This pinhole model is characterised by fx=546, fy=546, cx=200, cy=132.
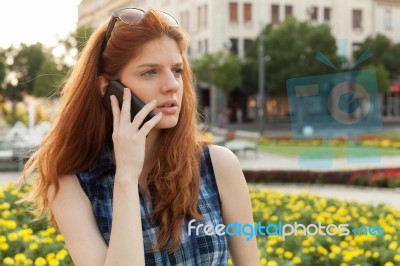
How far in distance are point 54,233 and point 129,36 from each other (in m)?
2.83

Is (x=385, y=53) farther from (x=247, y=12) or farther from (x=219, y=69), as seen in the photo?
(x=219, y=69)

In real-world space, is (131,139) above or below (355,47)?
→ below

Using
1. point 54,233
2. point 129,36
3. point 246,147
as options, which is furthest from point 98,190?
point 246,147

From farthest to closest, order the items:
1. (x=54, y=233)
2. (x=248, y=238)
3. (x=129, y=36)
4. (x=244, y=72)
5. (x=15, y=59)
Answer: (x=15, y=59), (x=244, y=72), (x=54, y=233), (x=248, y=238), (x=129, y=36)

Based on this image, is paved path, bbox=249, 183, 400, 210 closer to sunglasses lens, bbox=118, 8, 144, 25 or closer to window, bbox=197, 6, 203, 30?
sunglasses lens, bbox=118, 8, 144, 25

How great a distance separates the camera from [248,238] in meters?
1.75

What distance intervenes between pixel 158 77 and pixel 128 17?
21 centimetres

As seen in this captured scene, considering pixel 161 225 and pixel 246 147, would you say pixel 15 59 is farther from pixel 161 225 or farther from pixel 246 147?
pixel 161 225

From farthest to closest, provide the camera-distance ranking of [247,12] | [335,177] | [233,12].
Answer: [247,12] < [233,12] < [335,177]

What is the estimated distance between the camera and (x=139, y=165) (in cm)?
157

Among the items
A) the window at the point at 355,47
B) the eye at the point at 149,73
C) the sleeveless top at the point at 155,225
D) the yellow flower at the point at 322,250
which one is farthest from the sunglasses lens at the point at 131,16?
the window at the point at 355,47

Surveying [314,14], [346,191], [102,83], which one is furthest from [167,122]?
[314,14]

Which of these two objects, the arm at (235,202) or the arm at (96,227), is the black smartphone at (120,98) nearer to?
the arm at (96,227)

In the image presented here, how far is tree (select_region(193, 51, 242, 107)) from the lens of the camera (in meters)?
34.2
